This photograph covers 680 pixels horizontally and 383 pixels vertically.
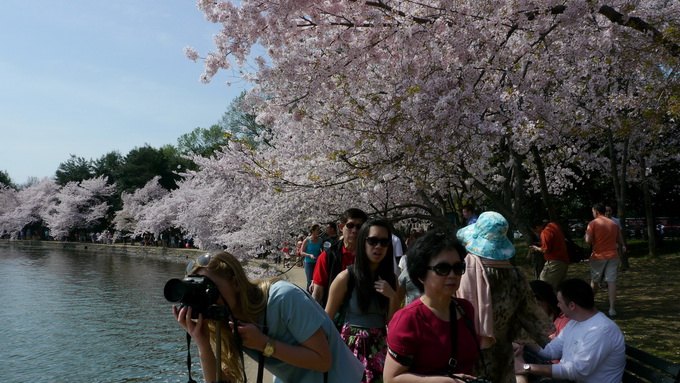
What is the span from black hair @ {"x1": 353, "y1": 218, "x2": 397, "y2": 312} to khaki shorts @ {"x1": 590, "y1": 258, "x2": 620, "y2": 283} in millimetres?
5995

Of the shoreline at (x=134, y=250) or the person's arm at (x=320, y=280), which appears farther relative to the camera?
the shoreline at (x=134, y=250)

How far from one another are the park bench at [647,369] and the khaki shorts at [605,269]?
4.87m

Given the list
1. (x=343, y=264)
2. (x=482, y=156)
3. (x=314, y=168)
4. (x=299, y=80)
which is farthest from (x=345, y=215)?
(x=314, y=168)

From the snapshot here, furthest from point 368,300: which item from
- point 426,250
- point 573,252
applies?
point 573,252

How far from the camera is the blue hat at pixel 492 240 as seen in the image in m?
3.24

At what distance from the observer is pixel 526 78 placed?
911cm

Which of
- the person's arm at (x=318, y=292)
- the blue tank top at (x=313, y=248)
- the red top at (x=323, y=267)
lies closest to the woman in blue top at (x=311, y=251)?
the blue tank top at (x=313, y=248)

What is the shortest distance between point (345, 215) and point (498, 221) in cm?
180

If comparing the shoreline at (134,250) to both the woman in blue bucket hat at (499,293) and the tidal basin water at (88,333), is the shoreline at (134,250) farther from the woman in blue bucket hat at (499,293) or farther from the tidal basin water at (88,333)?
the woman in blue bucket hat at (499,293)

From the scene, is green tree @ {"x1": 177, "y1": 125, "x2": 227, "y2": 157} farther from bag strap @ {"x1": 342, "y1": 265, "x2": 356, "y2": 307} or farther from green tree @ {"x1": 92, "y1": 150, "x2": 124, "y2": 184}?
bag strap @ {"x1": 342, "y1": 265, "x2": 356, "y2": 307}

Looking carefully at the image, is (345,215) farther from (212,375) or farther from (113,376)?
(113,376)

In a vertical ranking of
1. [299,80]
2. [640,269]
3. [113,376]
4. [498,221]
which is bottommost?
[113,376]

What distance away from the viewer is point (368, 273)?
3670 mm

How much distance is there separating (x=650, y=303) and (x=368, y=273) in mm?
8228
